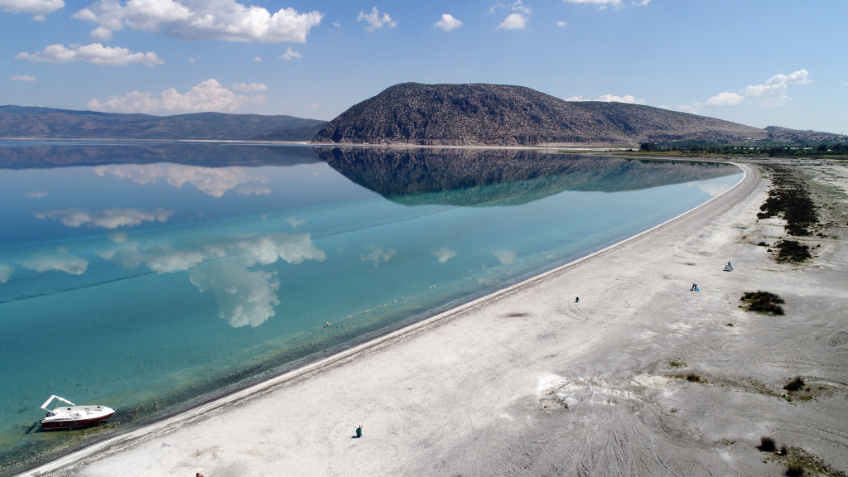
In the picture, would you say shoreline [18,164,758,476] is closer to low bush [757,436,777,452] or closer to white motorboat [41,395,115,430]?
white motorboat [41,395,115,430]

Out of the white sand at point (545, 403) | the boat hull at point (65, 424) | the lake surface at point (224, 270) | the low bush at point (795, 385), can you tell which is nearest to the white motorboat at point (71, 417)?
the boat hull at point (65, 424)

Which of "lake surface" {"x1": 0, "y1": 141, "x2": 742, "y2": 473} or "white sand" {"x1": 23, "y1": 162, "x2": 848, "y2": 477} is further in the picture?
"lake surface" {"x1": 0, "y1": 141, "x2": 742, "y2": 473}

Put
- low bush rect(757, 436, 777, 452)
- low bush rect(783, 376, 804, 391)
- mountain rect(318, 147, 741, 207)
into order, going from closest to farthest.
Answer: low bush rect(757, 436, 777, 452) → low bush rect(783, 376, 804, 391) → mountain rect(318, 147, 741, 207)

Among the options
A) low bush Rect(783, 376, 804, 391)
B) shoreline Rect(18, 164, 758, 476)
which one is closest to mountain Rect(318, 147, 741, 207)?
shoreline Rect(18, 164, 758, 476)

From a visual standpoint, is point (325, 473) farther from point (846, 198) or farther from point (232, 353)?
point (846, 198)

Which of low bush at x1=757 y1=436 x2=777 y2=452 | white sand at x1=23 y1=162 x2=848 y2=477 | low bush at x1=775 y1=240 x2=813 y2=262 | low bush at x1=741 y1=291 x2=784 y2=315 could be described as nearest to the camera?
low bush at x1=757 y1=436 x2=777 y2=452
